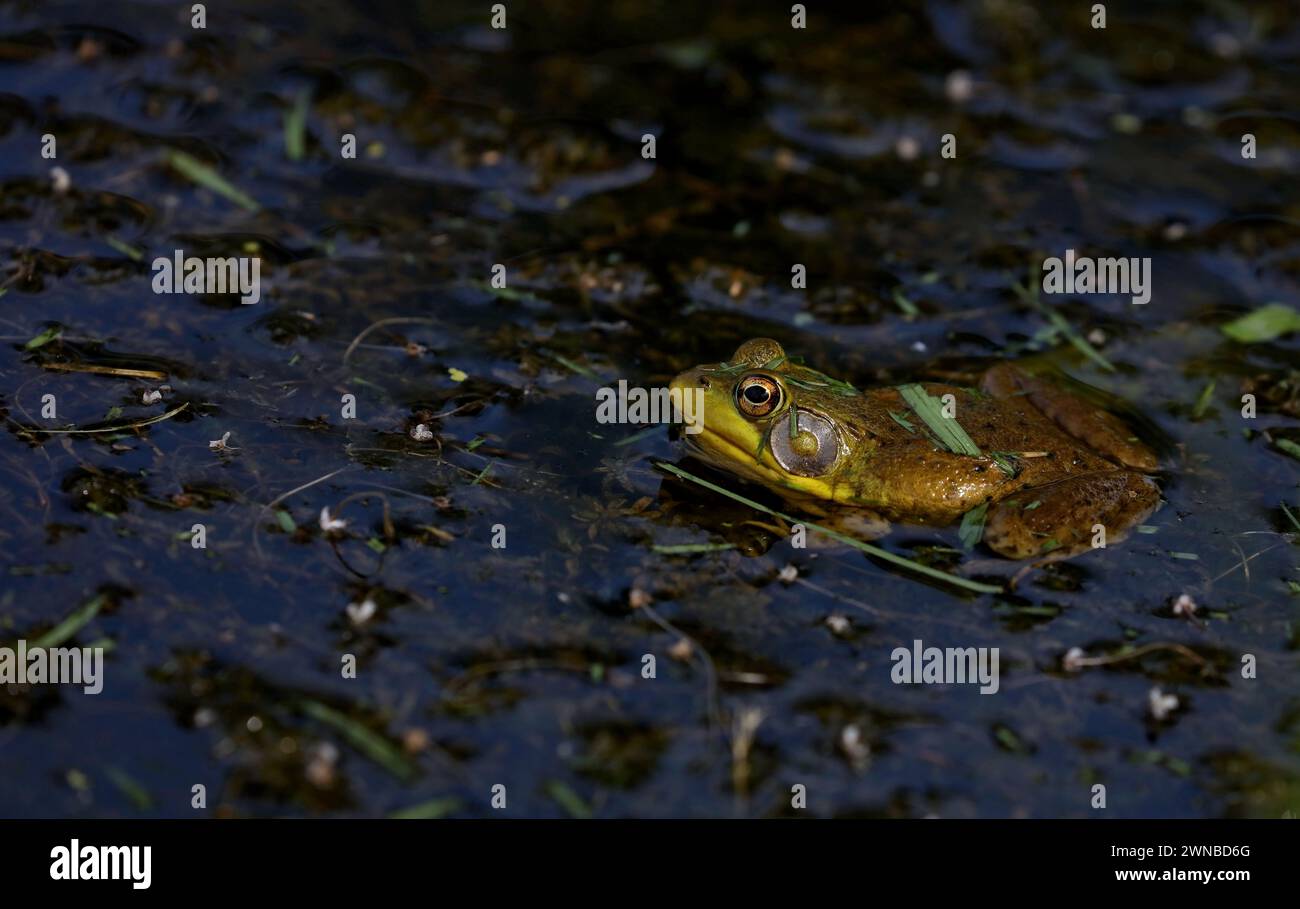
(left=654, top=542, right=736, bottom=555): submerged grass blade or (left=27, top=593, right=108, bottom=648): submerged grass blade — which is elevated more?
(left=654, top=542, right=736, bottom=555): submerged grass blade

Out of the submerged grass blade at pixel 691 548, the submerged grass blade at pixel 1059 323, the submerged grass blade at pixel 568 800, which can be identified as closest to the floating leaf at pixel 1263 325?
the submerged grass blade at pixel 1059 323

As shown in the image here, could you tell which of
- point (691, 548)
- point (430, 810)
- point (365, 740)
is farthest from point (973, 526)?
point (365, 740)

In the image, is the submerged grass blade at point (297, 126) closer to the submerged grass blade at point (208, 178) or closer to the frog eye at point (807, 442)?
the submerged grass blade at point (208, 178)

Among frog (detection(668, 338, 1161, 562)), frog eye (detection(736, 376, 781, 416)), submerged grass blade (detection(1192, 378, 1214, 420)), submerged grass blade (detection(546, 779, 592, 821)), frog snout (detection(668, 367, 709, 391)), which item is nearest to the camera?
submerged grass blade (detection(546, 779, 592, 821))

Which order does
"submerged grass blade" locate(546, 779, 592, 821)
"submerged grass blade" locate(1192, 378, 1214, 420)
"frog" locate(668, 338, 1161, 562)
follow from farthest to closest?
"submerged grass blade" locate(1192, 378, 1214, 420) → "frog" locate(668, 338, 1161, 562) → "submerged grass blade" locate(546, 779, 592, 821)

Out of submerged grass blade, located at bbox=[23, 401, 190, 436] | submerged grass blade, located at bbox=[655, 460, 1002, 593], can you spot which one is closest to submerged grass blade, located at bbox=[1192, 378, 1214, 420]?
submerged grass blade, located at bbox=[655, 460, 1002, 593]

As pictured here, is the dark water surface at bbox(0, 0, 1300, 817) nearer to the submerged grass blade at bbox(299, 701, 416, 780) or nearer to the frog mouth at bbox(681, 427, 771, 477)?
the submerged grass blade at bbox(299, 701, 416, 780)

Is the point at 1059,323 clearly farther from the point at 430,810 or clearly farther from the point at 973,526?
the point at 430,810

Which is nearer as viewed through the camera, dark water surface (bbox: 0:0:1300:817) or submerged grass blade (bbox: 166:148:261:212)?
dark water surface (bbox: 0:0:1300:817)
